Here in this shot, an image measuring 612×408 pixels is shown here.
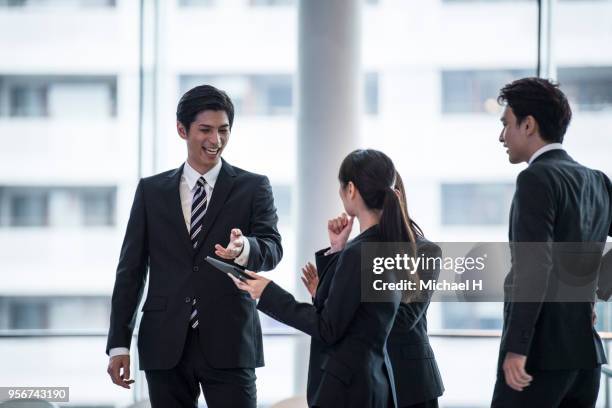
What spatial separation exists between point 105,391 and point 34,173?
1685 mm

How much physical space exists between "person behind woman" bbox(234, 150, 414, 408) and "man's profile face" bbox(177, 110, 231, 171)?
588 mm

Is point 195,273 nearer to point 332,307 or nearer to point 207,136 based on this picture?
point 207,136

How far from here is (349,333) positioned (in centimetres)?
191

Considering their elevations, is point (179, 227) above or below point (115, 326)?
above

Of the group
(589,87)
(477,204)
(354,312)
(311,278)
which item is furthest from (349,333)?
(477,204)

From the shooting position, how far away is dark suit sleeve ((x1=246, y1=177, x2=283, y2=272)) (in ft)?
7.54

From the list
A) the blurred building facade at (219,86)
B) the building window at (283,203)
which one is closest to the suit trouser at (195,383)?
the blurred building facade at (219,86)

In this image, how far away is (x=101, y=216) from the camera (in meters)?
5.82

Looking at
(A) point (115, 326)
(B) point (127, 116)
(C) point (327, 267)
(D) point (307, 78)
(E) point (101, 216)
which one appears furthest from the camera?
(E) point (101, 216)

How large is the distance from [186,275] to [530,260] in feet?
3.41

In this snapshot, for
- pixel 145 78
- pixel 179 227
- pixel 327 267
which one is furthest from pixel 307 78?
pixel 327 267

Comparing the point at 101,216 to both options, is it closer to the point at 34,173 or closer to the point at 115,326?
the point at 34,173

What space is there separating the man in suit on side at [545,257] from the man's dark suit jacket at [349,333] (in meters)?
0.34

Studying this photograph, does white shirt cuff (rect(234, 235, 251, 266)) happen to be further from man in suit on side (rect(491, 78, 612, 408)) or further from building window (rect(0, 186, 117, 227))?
building window (rect(0, 186, 117, 227))
